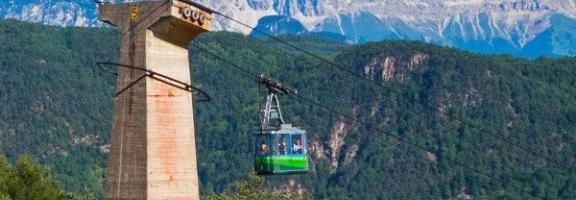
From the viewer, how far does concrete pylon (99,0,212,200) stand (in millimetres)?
42062

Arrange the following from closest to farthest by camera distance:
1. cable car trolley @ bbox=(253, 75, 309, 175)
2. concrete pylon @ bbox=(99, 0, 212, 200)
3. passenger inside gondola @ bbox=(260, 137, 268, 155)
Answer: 1. concrete pylon @ bbox=(99, 0, 212, 200)
2. cable car trolley @ bbox=(253, 75, 309, 175)
3. passenger inside gondola @ bbox=(260, 137, 268, 155)

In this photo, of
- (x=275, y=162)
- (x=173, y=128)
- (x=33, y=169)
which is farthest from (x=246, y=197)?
(x=173, y=128)

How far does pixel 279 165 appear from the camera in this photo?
49.6 m

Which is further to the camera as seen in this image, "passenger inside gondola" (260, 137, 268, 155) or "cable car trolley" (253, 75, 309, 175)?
"passenger inside gondola" (260, 137, 268, 155)

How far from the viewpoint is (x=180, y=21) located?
4216 centimetres

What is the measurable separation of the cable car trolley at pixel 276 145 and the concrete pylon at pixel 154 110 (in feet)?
15.6

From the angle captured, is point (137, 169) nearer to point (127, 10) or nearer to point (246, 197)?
point (127, 10)

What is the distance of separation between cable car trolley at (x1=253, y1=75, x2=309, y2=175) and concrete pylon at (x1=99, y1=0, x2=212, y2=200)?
15.6 feet

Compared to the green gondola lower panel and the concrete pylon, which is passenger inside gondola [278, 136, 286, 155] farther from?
the concrete pylon

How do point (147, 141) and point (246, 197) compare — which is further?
point (246, 197)

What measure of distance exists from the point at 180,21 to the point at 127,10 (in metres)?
1.36

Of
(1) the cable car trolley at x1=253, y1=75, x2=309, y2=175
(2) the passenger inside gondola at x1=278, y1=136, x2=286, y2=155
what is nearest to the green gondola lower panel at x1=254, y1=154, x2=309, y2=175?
(1) the cable car trolley at x1=253, y1=75, x2=309, y2=175

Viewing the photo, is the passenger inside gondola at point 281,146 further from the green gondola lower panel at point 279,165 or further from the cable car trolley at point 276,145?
the green gondola lower panel at point 279,165

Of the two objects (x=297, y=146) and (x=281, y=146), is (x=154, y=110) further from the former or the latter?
(x=297, y=146)
